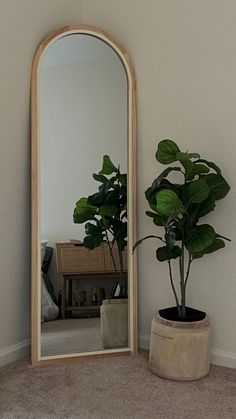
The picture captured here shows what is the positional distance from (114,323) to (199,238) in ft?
2.63

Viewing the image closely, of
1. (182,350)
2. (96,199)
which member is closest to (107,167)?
(96,199)

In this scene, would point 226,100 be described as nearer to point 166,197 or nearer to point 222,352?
point 166,197

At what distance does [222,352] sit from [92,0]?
2259mm

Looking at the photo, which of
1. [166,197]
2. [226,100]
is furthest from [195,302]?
[226,100]

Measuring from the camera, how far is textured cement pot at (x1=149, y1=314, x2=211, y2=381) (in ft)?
7.38

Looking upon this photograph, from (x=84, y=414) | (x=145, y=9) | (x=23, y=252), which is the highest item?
(x=145, y=9)

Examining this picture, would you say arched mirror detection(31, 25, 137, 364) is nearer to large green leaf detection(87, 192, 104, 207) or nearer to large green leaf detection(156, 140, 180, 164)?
large green leaf detection(87, 192, 104, 207)

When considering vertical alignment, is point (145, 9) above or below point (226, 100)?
above

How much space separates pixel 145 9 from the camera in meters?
2.69

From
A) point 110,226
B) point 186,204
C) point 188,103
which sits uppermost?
point 188,103

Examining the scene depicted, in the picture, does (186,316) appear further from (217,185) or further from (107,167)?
(107,167)

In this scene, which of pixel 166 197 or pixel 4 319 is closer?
pixel 166 197

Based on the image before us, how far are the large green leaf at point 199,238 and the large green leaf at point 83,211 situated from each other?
595mm

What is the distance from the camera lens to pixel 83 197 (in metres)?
2.59
